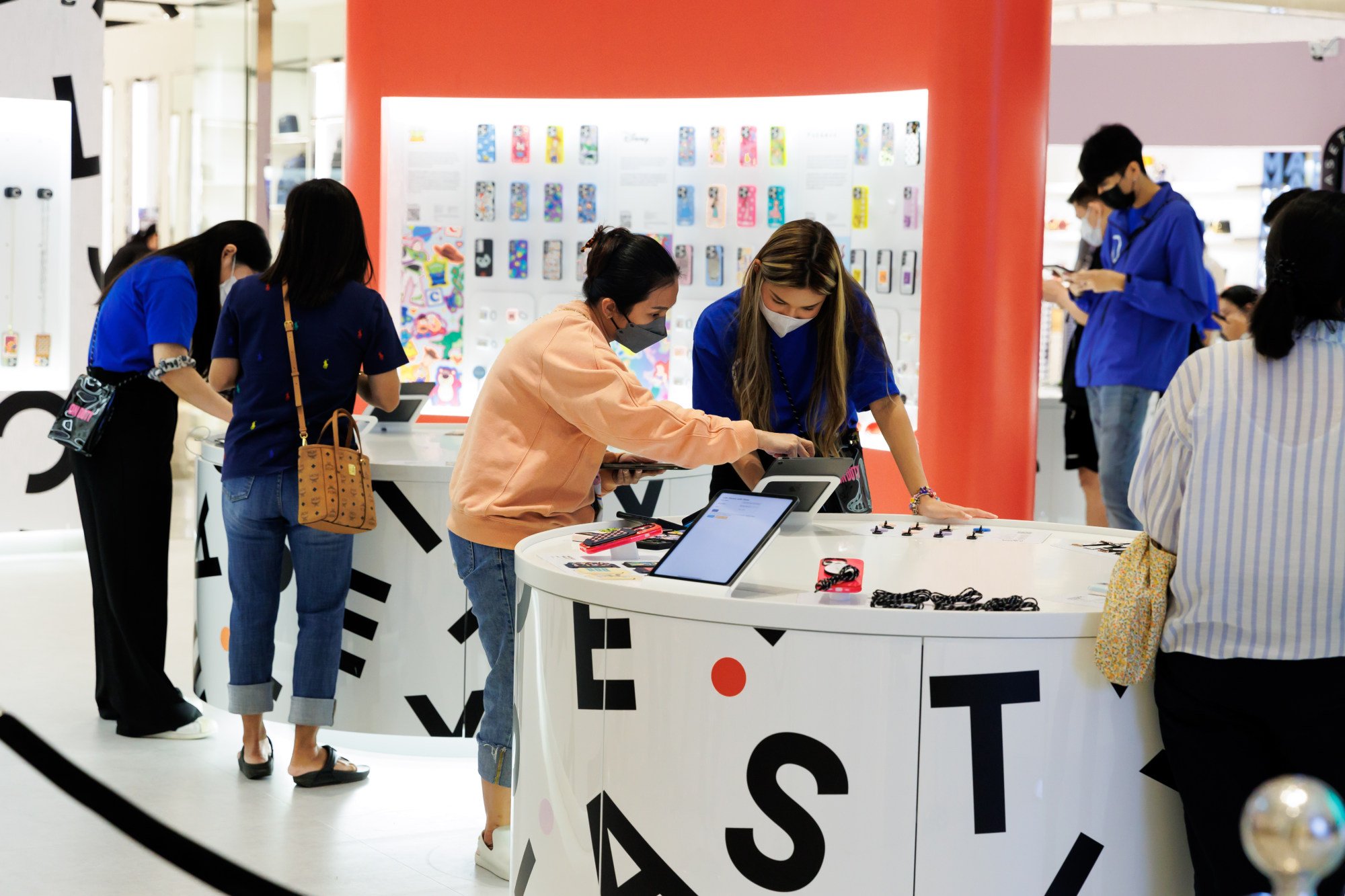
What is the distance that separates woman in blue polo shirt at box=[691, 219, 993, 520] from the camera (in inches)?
118

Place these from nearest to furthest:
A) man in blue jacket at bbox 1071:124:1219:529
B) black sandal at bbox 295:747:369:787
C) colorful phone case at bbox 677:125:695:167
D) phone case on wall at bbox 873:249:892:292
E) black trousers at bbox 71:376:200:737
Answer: black sandal at bbox 295:747:369:787 < black trousers at bbox 71:376:200:737 < man in blue jacket at bbox 1071:124:1219:529 < phone case on wall at bbox 873:249:892:292 < colorful phone case at bbox 677:125:695:167

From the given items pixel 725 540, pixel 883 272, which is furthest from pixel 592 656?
pixel 883 272

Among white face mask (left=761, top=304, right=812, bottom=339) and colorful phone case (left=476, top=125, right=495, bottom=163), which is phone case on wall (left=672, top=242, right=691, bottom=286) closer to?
colorful phone case (left=476, top=125, right=495, bottom=163)

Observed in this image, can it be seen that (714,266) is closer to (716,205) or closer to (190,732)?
(716,205)

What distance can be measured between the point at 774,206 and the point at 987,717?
176 inches

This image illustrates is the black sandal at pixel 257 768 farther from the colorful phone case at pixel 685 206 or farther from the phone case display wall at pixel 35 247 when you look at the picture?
the phone case display wall at pixel 35 247

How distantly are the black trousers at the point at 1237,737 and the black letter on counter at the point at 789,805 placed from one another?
49 centimetres

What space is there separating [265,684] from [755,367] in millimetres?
1582

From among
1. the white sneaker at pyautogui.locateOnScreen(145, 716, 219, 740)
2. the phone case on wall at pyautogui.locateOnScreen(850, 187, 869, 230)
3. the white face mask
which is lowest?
the white sneaker at pyautogui.locateOnScreen(145, 716, 219, 740)

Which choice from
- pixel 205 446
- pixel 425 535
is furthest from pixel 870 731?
pixel 205 446

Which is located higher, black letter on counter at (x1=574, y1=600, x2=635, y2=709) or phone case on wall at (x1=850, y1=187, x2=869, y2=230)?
phone case on wall at (x1=850, y1=187, x2=869, y2=230)

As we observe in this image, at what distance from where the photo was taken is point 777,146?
20.2 feet

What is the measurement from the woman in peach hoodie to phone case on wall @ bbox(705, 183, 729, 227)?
141 inches

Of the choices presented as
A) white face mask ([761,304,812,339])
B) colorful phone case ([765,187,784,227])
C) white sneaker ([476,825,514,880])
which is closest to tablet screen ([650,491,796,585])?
white face mask ([761,304,812,339])
